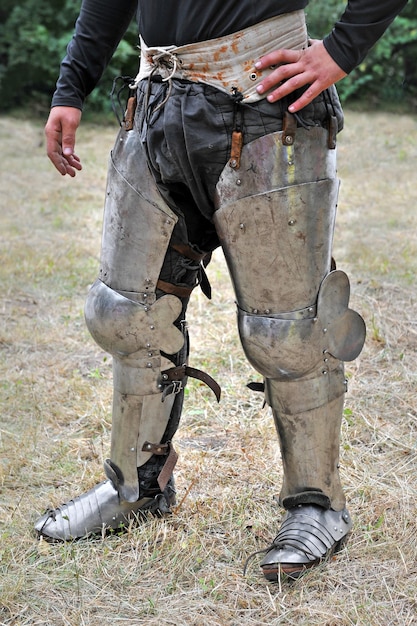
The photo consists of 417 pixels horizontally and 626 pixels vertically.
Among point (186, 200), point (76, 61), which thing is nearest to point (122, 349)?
point (186, 200)

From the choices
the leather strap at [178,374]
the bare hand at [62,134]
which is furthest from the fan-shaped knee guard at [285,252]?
the bare hand at [62,134]

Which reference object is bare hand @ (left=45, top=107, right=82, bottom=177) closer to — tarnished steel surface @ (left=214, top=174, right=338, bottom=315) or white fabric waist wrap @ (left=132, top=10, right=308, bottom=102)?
white fabric waist wrap @ (left=132, top=10, right=308, bottom=102)

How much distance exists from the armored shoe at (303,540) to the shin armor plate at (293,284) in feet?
0.38

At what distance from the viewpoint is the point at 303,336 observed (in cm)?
177

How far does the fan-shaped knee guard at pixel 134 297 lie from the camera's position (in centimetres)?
183

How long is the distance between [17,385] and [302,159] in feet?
5.78

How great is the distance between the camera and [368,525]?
2.15 metres

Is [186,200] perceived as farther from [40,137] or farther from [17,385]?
[40,137]

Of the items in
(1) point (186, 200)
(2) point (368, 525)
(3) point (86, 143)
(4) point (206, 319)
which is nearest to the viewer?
(1) point (186, 200)

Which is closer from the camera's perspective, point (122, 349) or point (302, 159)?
point (302, 159)

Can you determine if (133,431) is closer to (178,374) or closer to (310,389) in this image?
(178,374)

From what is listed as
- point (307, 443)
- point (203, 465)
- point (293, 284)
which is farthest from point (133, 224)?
point (203, 465)

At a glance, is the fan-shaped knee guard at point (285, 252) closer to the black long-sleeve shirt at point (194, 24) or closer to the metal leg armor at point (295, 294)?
the metal leg armor at point (295, 294)

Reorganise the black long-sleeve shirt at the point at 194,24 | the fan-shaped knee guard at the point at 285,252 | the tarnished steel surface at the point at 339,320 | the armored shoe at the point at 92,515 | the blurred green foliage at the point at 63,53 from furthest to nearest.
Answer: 1. the blurred green foliage at the point at 63,53
2. the armored shoe at the point at 92,515
3. the tarnished steel surface at the point at 339,320
4. the fan-shaped knee guard at the point at 285,252
5. the black long-sleeve shirt at the point at 194,24
